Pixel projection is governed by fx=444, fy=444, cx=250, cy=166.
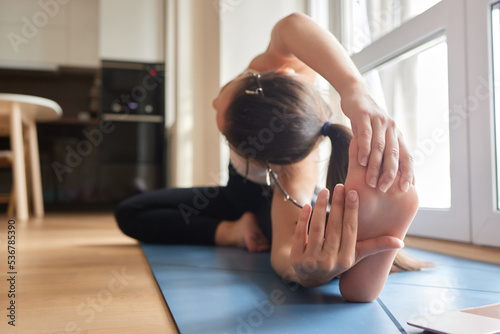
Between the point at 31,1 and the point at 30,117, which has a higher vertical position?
the point at 31,1

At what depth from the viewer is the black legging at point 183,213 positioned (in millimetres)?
1325

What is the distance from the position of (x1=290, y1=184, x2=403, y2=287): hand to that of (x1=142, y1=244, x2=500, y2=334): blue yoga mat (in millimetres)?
70

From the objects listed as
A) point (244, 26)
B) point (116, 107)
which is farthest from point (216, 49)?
point (116, 107)

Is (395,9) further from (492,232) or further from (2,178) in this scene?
(2,178)

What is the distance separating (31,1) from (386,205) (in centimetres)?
422

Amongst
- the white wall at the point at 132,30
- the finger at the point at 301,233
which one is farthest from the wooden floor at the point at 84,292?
the white wall at the point at 132,30

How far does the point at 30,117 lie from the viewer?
2.85m

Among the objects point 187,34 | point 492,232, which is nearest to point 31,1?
point 187,34

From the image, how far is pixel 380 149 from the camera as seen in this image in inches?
21.0

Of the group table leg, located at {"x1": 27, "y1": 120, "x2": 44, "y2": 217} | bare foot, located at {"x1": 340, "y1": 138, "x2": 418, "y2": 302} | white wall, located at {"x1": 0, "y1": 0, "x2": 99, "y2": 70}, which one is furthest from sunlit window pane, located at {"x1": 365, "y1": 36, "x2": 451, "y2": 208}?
white wall, located at {"x1": 0, "y1": 0, "x2": 99, "y2": 70}

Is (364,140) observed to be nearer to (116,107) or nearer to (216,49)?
(216,49)

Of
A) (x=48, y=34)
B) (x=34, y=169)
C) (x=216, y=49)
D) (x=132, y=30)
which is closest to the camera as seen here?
(x=216, y=49)

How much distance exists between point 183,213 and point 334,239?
881 millimetres

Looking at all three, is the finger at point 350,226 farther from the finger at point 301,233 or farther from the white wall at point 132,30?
the white wall at point 132,30
